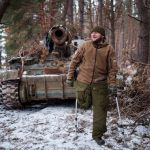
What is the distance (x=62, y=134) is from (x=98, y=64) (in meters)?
1.49

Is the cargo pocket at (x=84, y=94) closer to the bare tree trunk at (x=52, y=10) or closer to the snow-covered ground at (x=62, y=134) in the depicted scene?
the snow-covered ground at (x=62, y=134)

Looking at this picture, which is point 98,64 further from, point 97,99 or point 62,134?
point 62,134

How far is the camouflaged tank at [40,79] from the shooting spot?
1035 cm

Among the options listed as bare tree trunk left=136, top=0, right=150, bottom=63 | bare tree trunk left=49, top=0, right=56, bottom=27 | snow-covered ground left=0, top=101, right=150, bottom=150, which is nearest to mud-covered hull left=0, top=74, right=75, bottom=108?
snow-covered ground left=0, top=101, right=150, bottom=150

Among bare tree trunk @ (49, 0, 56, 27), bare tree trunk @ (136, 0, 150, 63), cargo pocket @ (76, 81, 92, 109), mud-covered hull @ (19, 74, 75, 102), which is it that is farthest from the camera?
bare tree trunk @ (49, 0, 56, 27)

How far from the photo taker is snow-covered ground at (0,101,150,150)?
6.68 meters

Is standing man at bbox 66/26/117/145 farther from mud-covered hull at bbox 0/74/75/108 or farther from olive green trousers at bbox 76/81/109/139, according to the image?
mud-covered hull at bbox 0/74/75/108

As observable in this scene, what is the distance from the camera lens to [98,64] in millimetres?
6711

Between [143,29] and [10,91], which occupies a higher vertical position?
[143,29]

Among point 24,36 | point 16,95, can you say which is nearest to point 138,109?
point 16,95

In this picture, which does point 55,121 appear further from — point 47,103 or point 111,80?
point 47,103

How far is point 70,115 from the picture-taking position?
8945 mm

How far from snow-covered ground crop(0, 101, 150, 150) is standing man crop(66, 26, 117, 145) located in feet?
1.02

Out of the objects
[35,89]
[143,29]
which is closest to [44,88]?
[35,89]
